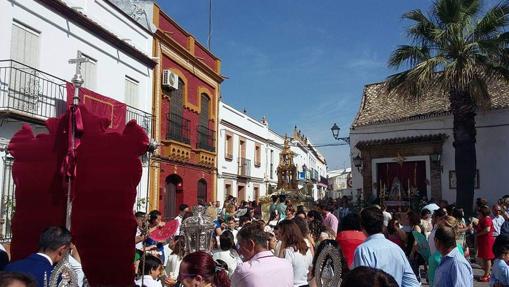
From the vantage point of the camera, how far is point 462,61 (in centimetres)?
1465

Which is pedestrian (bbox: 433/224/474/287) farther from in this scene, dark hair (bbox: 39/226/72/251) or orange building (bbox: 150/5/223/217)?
orange building (bbox: 150/5/223/217)

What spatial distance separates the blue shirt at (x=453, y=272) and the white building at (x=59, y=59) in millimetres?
8649

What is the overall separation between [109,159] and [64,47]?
871 cm

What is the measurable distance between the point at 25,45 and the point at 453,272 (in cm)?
1013

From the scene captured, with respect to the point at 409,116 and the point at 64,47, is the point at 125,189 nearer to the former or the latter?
the point at 64,47

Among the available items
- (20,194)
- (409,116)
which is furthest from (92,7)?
(409,116)

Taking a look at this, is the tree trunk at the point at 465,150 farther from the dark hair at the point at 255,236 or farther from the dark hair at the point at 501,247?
the dark hair at the point at 255,236

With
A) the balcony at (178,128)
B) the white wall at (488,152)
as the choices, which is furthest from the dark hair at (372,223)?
the white wall at (488,152)

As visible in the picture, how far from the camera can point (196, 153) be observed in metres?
19.0

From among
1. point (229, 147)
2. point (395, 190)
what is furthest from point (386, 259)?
point (229, 147)

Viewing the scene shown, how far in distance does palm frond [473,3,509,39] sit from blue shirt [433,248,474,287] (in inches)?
501

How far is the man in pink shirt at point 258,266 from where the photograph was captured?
10.8 feet

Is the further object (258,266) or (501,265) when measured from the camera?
(501,265)

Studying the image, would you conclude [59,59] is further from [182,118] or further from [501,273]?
[501,273]
